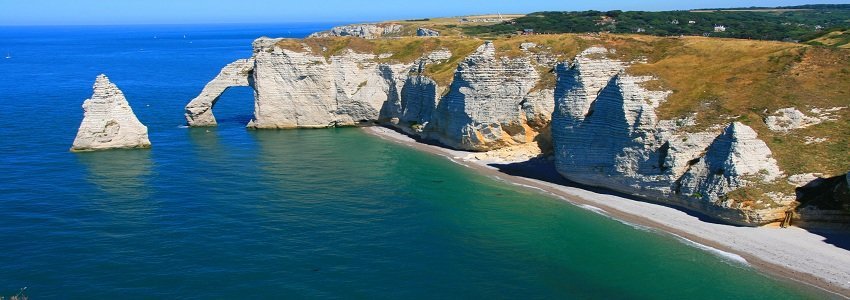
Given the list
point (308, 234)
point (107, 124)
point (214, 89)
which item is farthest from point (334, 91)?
point (308, 234)

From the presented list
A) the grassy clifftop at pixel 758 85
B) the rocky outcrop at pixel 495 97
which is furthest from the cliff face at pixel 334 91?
the grassy clifftop at pixel 758 85

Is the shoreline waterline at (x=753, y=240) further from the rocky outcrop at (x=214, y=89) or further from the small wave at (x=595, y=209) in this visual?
the rocky outcrop at (x=214, y=89)

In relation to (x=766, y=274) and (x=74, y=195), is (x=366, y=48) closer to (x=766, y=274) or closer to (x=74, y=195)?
(x=74, y=195)

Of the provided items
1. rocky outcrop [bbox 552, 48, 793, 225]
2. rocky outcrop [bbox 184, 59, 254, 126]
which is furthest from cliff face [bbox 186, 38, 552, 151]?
rocky outcrop [bbox 552, 48, 793, 225]

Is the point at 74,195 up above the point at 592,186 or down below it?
below

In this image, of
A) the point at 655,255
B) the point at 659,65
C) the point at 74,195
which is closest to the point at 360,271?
the point at 655,255

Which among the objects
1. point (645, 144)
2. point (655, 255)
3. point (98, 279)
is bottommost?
point (98, 279)
